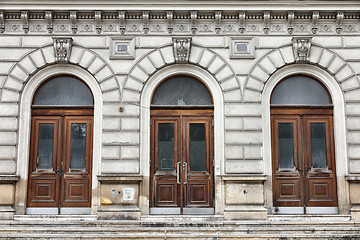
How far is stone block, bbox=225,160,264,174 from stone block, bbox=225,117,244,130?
110 centimetres

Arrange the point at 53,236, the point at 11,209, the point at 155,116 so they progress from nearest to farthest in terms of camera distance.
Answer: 1. the point at 53,236
2. the point at 11,209
3. the point at 155,116

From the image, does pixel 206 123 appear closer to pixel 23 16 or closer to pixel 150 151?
pixel 150 151

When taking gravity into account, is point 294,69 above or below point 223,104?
above

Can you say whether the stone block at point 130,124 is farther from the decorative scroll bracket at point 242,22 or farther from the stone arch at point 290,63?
the decorative scroll bracket at point 242,22

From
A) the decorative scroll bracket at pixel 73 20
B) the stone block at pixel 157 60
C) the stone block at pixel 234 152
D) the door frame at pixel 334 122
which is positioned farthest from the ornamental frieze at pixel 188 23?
the stone block at pixel 234 152

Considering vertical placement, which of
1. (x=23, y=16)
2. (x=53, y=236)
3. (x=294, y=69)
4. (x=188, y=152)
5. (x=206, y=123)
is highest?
(x=23, y=16)

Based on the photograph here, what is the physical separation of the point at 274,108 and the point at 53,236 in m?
7.95

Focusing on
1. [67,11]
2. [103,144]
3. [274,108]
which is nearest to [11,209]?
[103,144]

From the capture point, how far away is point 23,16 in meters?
12.3

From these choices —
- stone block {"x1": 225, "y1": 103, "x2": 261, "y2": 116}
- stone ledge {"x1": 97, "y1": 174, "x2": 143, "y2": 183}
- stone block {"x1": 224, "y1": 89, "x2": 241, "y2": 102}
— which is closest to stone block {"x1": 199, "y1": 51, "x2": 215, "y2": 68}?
stone block {"x1": 224, "y1": 89, "x2": 241, "y2": 102}

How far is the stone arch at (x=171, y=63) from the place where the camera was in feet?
40.2

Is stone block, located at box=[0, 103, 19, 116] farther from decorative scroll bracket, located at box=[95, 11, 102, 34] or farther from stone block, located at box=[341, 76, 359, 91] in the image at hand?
stone block, located at box=[341, 76, 359, 91]

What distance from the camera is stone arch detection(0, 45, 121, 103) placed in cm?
1221

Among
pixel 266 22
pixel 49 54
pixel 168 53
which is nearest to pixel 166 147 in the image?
pixel 168 53
